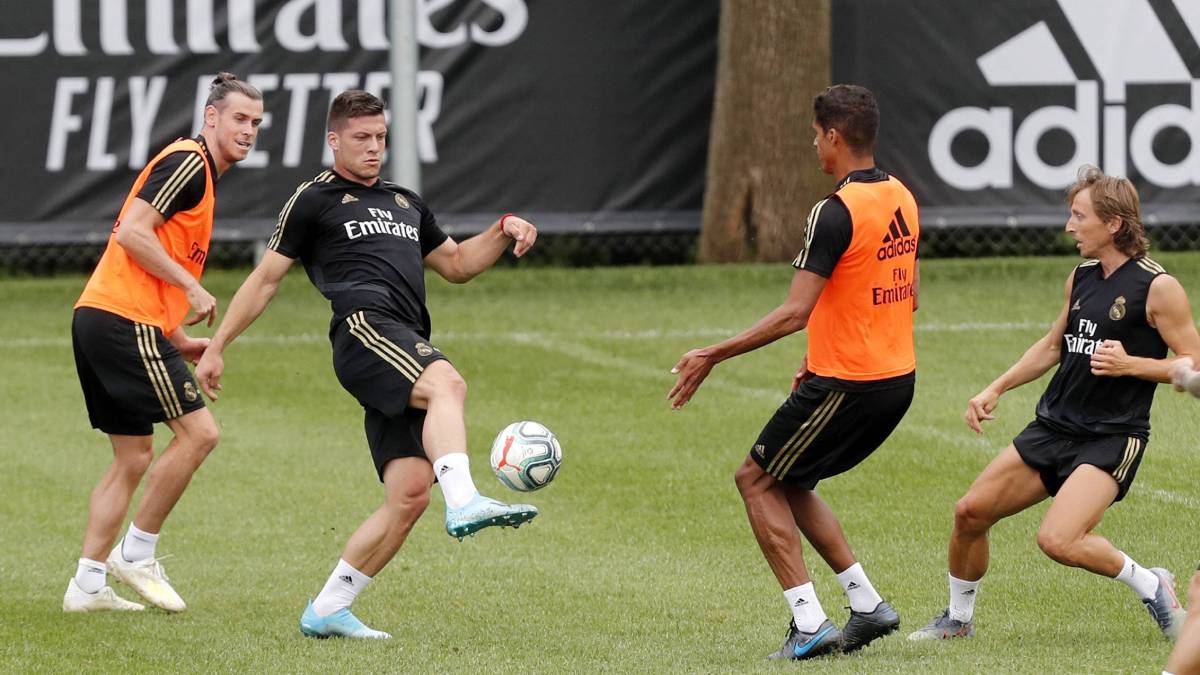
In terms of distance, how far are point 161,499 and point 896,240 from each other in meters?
3.37

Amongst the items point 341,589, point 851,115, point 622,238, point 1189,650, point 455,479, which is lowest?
point 622,238

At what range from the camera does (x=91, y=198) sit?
691 inches

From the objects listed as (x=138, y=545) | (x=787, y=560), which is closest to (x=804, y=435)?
(x=787, y=560)

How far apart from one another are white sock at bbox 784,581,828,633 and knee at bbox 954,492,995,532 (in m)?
0.71

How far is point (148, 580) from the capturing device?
780 cm

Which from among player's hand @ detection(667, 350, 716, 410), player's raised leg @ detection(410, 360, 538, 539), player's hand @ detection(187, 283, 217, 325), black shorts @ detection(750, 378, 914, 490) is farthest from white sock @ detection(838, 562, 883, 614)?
player's hand @ detection(187, 283, 217, 325)

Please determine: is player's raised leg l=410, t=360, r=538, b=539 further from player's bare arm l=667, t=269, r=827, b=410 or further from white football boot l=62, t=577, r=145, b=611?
white football boot l=62, t=577, r=145, b=611

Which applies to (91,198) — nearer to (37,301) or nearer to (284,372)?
(37,301)

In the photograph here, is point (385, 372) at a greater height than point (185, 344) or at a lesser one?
greater

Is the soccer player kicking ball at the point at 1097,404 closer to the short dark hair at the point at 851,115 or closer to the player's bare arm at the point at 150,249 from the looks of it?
the short dark hair at the point at 851,115

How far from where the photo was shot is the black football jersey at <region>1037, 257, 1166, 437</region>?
6676 mm

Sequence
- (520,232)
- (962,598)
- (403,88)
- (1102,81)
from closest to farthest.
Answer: (962,598) → (520,232) → (403,88) → (1102,81)

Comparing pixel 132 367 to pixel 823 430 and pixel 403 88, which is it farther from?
pixel 403 88

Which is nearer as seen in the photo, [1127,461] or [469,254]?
[1127,461]
